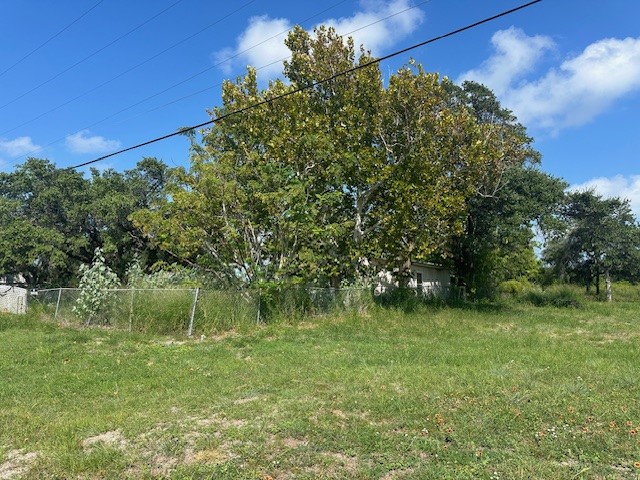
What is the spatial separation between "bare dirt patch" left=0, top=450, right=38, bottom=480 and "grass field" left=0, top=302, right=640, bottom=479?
17 mm

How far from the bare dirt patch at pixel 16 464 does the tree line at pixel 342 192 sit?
25.4 ft

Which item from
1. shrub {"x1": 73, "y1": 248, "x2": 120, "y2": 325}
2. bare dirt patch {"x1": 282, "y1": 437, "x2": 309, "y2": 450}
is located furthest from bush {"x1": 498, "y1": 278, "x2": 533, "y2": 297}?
bare dirt patch {"x1": 282, "y1": 437, "x2": 309, "y2": 450}

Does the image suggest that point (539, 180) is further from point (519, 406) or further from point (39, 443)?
point (39, 443)

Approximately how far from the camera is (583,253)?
92.0 ft

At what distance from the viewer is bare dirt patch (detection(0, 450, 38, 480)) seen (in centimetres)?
413

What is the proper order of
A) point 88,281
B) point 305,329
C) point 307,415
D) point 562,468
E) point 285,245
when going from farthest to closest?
point 285,245 → point 88,281 → point 305,329 → point 307,415 → point 562,468

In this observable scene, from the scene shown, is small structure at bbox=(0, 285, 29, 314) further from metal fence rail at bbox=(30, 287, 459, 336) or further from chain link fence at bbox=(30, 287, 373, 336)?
chain link fence at bbox=(30, 287, 373, 336)

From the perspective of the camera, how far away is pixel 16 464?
4336 millimetres

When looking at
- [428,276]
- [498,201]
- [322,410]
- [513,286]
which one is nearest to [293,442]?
[322,410]

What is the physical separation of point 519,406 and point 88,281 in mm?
12156

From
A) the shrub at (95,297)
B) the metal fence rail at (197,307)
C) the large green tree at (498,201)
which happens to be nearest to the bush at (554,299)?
the large green tree at (498,201)

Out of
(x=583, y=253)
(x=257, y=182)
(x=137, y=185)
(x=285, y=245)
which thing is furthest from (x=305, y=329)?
(x=583, y=253)

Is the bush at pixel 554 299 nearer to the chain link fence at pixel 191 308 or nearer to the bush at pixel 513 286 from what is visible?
the bush at pixel 513 286

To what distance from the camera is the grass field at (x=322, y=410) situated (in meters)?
4.19
